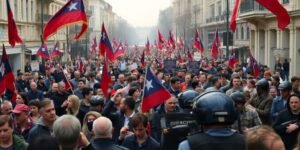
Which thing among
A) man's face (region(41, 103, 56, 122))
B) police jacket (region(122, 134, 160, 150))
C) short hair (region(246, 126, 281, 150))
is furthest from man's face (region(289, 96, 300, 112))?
short hair (region(246, 126, 281, 150))

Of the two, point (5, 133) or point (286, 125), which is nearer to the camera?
point (5, 133)

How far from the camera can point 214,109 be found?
3852 millimetres

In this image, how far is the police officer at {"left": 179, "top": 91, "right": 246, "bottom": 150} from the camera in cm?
385

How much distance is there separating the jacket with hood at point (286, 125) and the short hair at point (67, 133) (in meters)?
3.74

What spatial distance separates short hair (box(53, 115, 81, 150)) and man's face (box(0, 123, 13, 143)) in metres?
1.30

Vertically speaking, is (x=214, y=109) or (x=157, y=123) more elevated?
(x=214, y=109)

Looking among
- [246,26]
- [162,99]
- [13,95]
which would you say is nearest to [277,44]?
[246,26]

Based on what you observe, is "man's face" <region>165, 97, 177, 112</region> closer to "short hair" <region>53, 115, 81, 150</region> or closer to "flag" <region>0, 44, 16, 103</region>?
"short hair" <region>53, 115, 81, 150</region>

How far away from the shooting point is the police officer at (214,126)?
3854 mm

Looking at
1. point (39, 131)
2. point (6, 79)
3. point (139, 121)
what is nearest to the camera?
point (139, 121)

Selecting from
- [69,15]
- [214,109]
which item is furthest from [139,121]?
[69,15]

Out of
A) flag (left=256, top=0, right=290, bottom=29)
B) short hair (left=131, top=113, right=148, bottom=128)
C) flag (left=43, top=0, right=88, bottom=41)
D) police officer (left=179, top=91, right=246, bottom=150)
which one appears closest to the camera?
police officer (left=179, top=91, right=246, bottom=150)

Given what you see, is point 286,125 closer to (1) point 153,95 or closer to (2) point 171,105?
(2) point 171,105

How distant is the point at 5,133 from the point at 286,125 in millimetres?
3738
